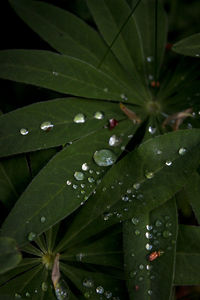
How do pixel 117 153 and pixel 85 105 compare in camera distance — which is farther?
pixel 85 105

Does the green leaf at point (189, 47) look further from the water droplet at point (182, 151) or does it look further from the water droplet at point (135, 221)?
the water droplet at point (135, 221)

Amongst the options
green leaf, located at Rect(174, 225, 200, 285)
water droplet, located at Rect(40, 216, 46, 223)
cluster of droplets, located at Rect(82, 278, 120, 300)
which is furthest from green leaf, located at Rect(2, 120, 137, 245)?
green leaf, located at Rect(174, 225, 200, 285)

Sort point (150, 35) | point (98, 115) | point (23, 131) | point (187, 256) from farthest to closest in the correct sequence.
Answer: point (150, 35) → point (98, 115) → point (23, 131) → point (187, 256)

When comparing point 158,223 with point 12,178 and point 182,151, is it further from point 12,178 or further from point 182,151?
point 12,178

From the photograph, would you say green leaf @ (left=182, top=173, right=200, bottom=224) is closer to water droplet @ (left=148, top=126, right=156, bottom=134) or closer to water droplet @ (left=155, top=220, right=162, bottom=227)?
water droplet @ (left=155, top=220, right=162, bottom=227)

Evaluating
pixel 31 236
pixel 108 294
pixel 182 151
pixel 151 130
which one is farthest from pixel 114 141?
pixel 108 294

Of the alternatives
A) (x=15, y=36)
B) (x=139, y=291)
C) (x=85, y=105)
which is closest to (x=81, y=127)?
(x=85, y=105)

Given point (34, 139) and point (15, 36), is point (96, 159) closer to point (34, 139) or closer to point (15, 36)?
point (34, 139)
